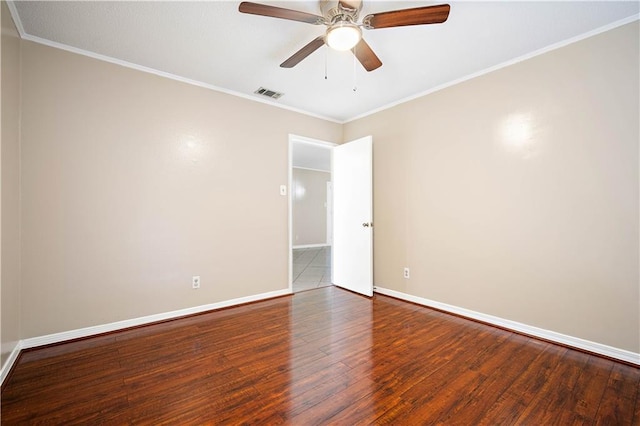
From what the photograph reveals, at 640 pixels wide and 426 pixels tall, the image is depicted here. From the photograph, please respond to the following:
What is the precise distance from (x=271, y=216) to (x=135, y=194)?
4.86 ft

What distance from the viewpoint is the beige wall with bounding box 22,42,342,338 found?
7.42ft

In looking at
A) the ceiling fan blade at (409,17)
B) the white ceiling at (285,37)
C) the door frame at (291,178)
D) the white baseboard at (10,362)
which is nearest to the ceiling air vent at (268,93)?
the white ceiling at (285,37)

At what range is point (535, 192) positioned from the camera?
2.45 m

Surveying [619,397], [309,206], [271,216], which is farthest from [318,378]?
[309,206]

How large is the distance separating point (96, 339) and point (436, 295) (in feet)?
11.0

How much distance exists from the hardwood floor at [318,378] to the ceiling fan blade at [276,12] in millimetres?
2306

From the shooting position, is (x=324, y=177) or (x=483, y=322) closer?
(x=483, y=322)

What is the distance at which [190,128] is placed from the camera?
298 cm

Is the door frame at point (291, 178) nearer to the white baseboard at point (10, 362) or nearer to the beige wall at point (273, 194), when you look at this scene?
the beige wall at point (273, 194)

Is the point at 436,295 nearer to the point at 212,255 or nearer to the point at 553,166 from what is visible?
the point at 553,166

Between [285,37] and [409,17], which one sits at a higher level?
[285,37]

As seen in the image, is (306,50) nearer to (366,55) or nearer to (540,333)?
(366,55)

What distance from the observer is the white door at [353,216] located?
3654 mm

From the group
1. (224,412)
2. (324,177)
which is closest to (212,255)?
(224,412)
